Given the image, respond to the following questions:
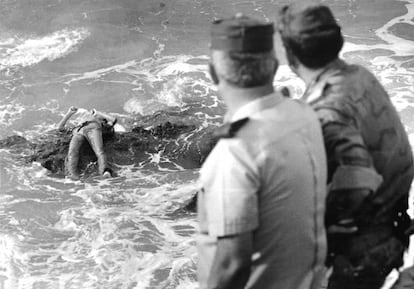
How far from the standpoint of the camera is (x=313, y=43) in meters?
2.84

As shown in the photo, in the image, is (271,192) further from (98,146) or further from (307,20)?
(98,146)

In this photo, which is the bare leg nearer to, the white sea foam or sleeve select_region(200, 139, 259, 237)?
the white sea foam

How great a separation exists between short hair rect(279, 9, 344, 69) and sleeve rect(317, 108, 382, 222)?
9.4 inches

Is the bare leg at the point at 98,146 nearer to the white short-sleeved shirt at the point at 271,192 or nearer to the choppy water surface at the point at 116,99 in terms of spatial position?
the choppy water surface at the point at 116,99

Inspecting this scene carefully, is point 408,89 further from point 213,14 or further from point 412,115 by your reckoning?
point 213,14

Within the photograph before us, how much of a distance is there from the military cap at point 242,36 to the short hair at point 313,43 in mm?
364

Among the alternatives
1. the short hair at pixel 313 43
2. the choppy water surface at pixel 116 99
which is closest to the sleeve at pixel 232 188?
the short hair at pixel 313 43

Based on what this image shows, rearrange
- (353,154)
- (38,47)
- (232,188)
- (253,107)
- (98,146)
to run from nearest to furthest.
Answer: (232,188)
(253,107)
(353,154)
(98,146)
(38,47)

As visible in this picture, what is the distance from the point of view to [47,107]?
37.4ft

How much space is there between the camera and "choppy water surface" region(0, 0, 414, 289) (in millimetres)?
6906

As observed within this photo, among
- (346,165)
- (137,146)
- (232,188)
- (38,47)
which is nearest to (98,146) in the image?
(137,146)

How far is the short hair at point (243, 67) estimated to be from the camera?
2.40 meters

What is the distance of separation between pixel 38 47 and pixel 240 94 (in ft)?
40.9

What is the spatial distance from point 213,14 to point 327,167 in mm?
13759
